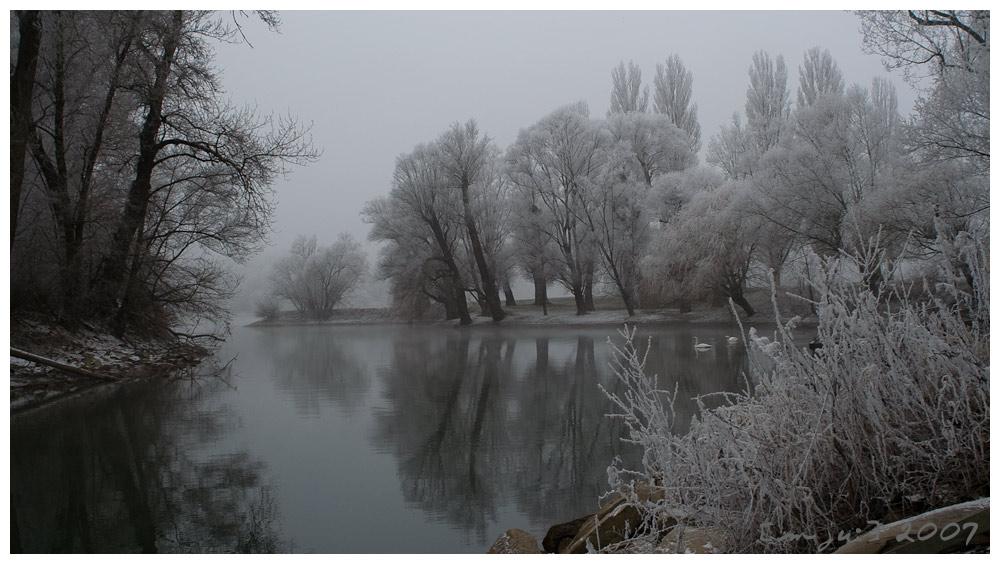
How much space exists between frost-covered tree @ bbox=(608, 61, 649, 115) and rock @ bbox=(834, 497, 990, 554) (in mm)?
4471

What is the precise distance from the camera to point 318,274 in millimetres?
8656

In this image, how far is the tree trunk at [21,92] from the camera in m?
4.28

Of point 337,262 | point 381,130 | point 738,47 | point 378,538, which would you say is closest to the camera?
point 378,538

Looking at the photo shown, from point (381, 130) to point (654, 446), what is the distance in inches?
195

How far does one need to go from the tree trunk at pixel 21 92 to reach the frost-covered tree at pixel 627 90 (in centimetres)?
417

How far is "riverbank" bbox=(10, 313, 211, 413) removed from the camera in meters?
4.56

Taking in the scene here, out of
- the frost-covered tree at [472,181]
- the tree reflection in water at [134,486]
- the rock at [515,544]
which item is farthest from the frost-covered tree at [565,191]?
the rock at [515,544]

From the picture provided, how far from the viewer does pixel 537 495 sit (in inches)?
102

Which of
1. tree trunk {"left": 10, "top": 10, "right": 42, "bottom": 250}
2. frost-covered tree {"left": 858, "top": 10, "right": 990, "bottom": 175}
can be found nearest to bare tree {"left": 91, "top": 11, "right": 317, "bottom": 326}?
tree trunk {"left": 10, "top": 10, "right": 42, "bottom": 250}

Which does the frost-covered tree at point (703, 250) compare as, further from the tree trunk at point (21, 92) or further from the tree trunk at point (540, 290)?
the tree trunk at point (21, 92)

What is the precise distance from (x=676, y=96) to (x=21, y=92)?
5.45m

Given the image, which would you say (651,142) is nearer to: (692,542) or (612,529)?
(612,529)
